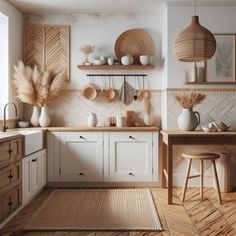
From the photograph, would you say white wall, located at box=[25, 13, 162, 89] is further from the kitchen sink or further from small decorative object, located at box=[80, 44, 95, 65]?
the kitchen sink

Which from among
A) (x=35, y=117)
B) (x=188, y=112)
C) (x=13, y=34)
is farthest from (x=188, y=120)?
(x=13, y=34)

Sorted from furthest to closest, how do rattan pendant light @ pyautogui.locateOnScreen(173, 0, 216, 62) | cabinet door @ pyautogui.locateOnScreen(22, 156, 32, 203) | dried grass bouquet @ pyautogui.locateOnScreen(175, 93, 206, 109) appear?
dried grass bouquet @ pyautogui.locateOnScreen(175, 93, 206, 109) → cabinet door @ pyautogui.locateOnScreen(22, 156, 32, 203) → rattan pendant light @ pyautogui.locateOnScreen(173, 0, 216, 62)

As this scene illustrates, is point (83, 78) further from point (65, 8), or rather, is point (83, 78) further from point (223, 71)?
point (223, 71)

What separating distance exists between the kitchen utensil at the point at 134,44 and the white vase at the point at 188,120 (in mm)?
1165

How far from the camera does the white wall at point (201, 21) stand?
4.36 metres

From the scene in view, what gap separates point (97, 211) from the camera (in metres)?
3.41

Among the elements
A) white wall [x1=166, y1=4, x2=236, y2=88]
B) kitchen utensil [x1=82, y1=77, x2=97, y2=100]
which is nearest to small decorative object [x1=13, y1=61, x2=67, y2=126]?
kitchen utensil [x1=82, y1=77, x2=97, y2=100]

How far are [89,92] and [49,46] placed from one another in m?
0.88

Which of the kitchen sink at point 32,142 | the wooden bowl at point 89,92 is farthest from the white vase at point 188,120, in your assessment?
the kitchen sink at point 32,142

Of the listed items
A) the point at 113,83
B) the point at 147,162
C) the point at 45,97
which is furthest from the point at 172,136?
the point at 45,97

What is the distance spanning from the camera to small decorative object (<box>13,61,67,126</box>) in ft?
14.7

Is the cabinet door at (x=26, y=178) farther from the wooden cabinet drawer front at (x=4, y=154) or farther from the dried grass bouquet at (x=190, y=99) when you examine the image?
the dried grass bouquet at (x=190, y=99)

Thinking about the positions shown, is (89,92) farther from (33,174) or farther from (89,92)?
(33,174)

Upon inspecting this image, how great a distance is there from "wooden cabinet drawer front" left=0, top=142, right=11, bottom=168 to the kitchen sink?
16.3 inches
